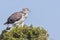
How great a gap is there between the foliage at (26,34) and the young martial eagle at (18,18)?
122 cm

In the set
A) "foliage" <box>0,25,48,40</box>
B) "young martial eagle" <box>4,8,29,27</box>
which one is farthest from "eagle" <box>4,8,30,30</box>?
"foliage" <box>0,25,48,40</box>

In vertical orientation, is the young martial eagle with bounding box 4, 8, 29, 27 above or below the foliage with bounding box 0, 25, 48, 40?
above

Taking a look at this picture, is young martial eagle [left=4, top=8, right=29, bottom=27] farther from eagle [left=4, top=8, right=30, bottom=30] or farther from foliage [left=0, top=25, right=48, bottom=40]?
foliage [left=0, top=25, right=48, bottom=40]

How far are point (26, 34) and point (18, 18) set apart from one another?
6.82 feet

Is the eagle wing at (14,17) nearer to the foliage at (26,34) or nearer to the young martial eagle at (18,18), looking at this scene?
the young martial eagle at (18,18)

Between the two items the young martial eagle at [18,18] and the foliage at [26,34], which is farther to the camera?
the young martial eagle at [18,18]

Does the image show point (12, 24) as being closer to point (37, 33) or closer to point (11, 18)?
point (11, 18)

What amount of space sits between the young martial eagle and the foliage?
1223 millimetres

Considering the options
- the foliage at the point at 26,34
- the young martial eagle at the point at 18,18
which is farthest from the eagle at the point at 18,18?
the foliage at the point at 26,34

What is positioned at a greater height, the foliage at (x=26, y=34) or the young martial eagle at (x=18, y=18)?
the young martial eagle at (x=18, y=18)

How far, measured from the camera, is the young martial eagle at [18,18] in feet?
28.1

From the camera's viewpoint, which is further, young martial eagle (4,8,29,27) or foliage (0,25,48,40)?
young martial eagle (4,8,29,27)

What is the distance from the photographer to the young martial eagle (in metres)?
8.57

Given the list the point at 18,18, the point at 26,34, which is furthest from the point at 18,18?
the point at 26,34
